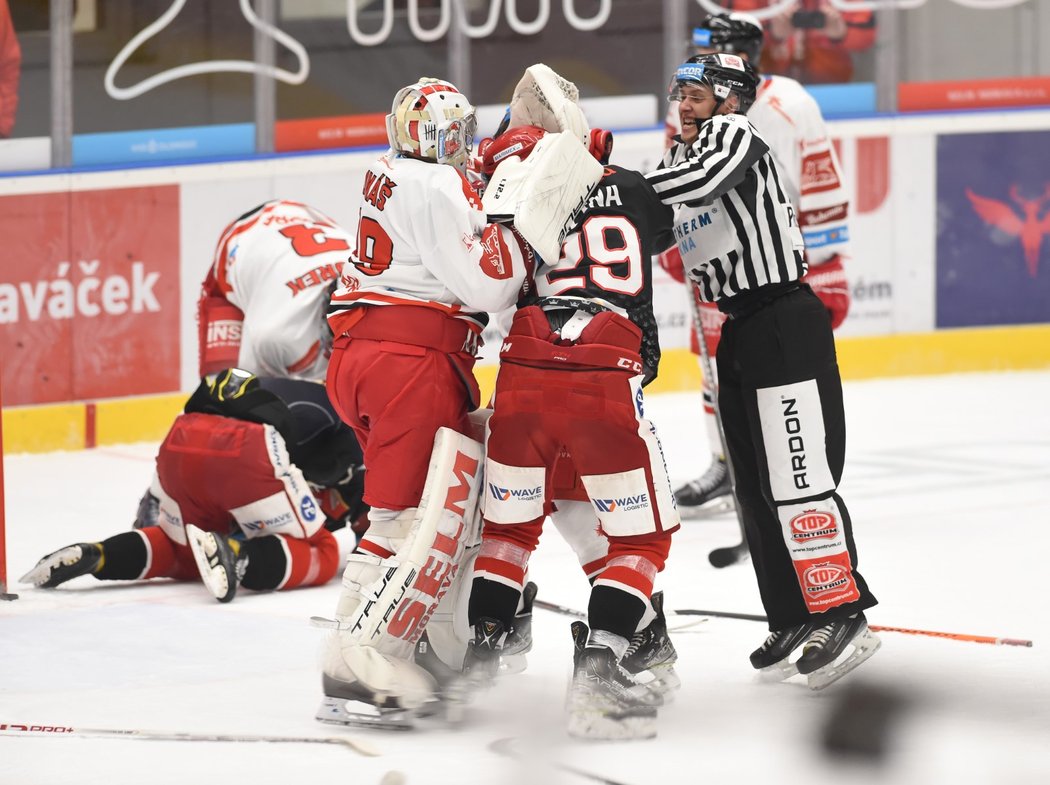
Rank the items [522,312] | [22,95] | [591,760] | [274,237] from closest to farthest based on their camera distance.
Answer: [591,760]
[522,312]
[274,237]
[22,95]

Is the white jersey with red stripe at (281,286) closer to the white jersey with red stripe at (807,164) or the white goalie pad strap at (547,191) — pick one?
the white jersey with red stripe at (807,164)

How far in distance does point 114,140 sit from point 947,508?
344 centimetres

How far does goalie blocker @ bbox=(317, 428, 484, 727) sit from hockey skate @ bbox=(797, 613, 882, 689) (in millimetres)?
743

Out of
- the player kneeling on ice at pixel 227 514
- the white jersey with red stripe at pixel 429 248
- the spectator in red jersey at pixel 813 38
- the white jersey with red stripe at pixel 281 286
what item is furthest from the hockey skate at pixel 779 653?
the spectator in red jersey at pixel 813 38

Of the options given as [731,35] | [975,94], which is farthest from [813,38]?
[731,35]

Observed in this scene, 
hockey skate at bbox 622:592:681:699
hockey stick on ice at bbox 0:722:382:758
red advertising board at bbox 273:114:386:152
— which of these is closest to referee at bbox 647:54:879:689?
hockey skate at bbox 622:592:681:699

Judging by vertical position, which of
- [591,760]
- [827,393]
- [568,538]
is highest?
[827,393]

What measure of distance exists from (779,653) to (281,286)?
187 cm

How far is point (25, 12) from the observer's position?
6887mm

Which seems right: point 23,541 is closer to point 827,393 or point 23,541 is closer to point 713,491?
point 713,491

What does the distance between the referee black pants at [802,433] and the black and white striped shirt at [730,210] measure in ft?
0.25

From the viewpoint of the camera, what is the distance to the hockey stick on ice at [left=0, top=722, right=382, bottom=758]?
3.37 metres

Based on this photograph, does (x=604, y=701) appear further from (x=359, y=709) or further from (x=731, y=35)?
(x=731, y=35)

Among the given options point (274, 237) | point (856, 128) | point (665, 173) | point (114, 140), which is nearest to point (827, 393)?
point (665, 173)
